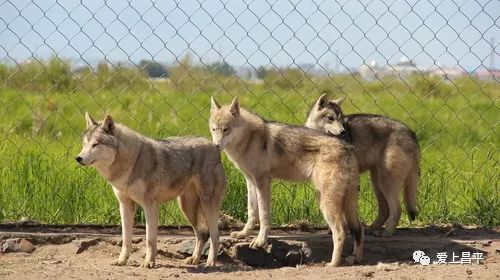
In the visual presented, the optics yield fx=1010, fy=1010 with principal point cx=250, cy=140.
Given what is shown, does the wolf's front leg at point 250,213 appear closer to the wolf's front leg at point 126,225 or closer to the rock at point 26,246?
the wolf's front leg at point 126,225

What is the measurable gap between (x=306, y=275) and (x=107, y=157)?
1.73 m

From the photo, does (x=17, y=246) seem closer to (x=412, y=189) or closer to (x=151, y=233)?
(x=151, y=233)

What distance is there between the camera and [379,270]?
295 inches

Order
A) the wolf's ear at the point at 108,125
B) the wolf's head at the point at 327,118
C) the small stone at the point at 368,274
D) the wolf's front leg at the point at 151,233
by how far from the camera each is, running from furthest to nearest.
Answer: the wolf's head at the point at 327,118 < the wolf's front leg at the point at 151,233 < the wolf's ear at the point at 108,125 < the small stone at the point at 368,274

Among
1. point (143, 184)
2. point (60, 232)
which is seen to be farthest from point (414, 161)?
point (60, 232)

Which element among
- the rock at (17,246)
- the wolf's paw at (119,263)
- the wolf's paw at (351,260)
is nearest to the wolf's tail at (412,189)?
the wolf's paw at (351,260)

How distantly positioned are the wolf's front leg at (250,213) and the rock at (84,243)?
116cm

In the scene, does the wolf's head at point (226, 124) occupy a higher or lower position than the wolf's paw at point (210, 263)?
higher

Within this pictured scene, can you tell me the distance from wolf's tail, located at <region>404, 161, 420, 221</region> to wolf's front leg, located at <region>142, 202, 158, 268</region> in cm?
245

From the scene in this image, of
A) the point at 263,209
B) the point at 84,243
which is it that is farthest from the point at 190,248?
the point at 84,243

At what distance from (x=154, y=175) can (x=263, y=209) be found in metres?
1.08

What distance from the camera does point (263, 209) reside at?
8398 mm

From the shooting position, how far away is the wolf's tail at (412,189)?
29.5ft

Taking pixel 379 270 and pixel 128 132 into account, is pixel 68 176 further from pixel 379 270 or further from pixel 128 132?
pixel 379 270
